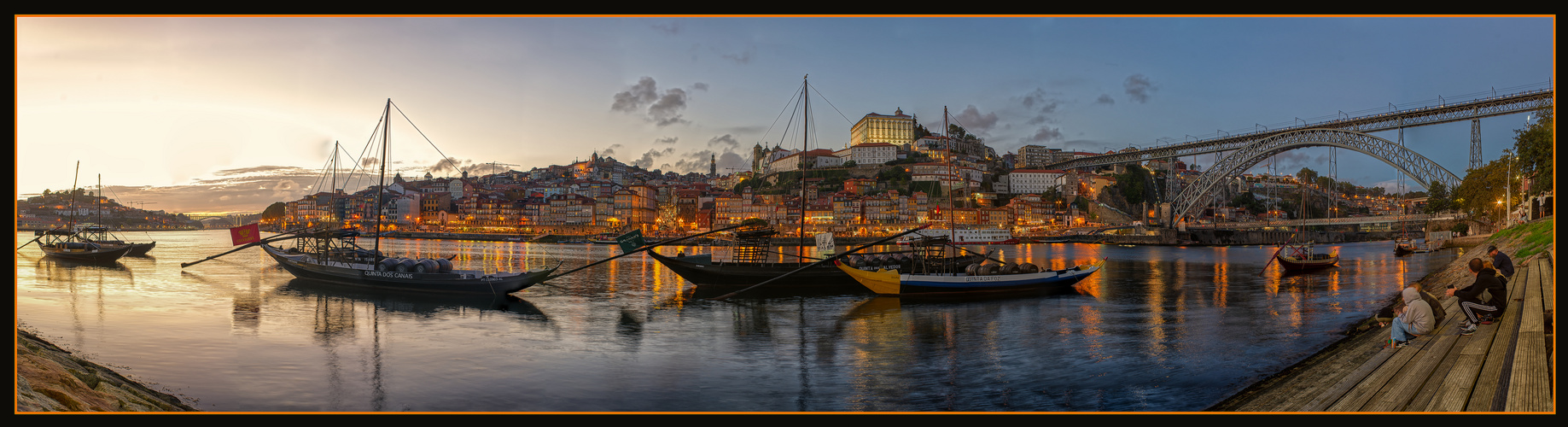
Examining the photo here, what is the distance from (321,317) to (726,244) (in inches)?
2136

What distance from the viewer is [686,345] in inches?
463

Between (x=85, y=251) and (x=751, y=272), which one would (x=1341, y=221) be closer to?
(x=751, y=272)

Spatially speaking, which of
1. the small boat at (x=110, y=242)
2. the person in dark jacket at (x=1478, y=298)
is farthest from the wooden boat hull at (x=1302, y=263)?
the small boat at (x=110, y=242)

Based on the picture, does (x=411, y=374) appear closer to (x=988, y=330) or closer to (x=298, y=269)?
(x=988, y=330)

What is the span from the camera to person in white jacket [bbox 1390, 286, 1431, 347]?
21.8 feet

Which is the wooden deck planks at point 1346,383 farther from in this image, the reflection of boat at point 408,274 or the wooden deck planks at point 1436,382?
the reflection of boat at point 408,274

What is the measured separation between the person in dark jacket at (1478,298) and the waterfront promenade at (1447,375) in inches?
4.8

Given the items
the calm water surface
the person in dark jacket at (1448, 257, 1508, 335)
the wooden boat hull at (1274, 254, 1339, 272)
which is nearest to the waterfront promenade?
the person in dark jacket at (1448, 257, 1508, 335)

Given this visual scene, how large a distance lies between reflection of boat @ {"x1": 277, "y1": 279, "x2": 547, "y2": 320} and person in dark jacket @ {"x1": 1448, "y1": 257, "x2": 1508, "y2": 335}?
46.4ft

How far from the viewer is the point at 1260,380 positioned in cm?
833

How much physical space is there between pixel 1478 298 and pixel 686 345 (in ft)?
31.7

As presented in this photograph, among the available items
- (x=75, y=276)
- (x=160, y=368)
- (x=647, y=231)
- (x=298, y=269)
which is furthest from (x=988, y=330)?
(x=647, y=231)

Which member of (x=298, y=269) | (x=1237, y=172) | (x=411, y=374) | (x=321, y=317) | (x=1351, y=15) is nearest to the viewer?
(x=1351, y=15)

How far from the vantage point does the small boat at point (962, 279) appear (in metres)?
18.4
